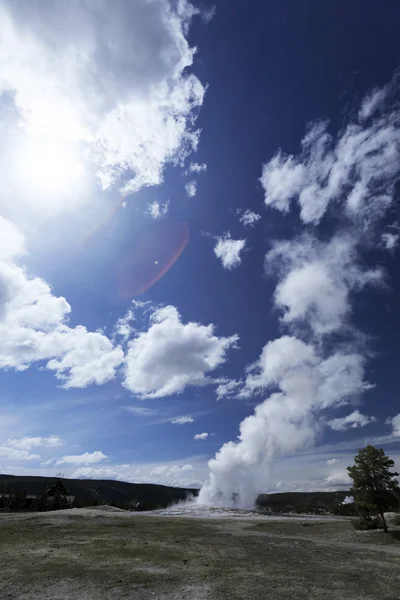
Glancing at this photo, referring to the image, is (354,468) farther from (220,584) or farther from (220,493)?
(220,493)

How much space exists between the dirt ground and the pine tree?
8.68 m

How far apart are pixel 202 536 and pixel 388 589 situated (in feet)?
80.8

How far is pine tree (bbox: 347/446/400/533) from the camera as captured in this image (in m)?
41.3

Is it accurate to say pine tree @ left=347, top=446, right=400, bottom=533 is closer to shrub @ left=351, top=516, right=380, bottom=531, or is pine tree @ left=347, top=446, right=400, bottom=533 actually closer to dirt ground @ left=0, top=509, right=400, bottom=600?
shrub @ left=351, top=516, right=380, bottom=531

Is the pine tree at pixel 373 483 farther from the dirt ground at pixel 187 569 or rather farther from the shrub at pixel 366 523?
the dirt ground at pixel 187 569

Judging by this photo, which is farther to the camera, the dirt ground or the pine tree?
the pine tree

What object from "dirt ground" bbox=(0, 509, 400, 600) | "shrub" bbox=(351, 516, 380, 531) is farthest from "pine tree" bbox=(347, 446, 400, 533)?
"dirt ground" bbox=(0, 509, 400, 600)

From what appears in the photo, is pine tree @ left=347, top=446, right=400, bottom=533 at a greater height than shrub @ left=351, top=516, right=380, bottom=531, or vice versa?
pine tree @ left=347, top=446, right=400, bottom=533

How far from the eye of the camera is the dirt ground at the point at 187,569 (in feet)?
51.9

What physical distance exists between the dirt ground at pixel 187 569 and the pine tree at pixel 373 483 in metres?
8.68

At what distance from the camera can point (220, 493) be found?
162 m

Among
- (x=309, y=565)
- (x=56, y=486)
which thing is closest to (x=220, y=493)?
(x=56, y=486)

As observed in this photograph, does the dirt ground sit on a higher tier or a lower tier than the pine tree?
lower

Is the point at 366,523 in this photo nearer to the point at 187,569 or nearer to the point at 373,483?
the point at 373,483
